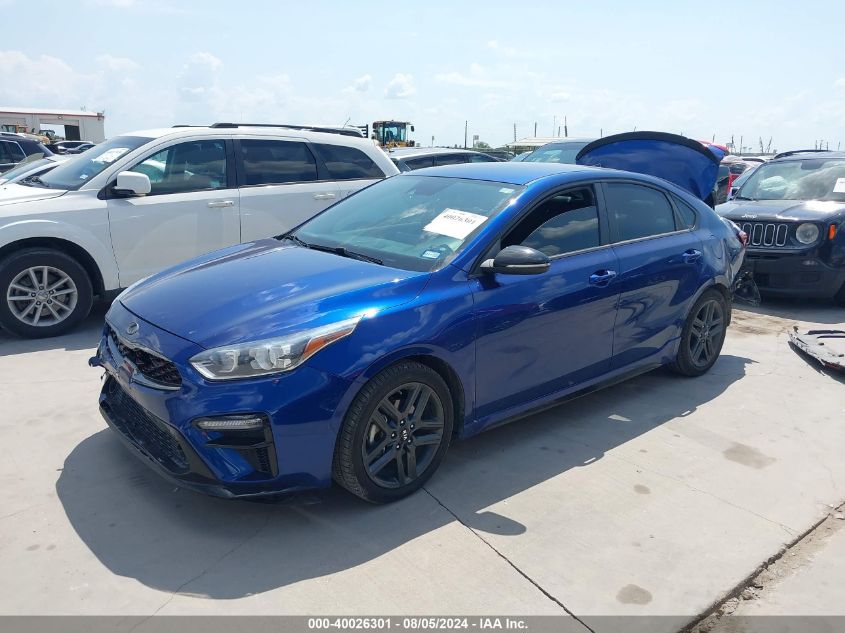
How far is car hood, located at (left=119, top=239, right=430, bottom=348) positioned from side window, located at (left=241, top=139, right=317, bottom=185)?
311cm

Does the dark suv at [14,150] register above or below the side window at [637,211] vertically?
above

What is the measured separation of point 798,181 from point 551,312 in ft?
21.1

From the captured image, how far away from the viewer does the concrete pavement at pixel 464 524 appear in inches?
109

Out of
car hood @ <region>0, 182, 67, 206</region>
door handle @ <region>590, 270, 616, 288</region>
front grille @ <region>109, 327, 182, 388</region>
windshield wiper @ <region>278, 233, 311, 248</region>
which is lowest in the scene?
front grille @ <region>109, 327, 182, 388</region>

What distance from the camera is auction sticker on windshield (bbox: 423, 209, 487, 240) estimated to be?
12.6 feet

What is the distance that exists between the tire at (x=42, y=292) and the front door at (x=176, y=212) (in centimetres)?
39

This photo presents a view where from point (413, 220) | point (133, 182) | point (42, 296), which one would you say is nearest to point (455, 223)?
point (413, 220)

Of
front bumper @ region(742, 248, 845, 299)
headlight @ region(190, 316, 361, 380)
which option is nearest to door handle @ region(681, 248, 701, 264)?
front bumper @ region(742, 248, 845, 299)

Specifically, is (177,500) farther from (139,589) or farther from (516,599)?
(516,599)

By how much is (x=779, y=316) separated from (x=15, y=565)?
7461mm

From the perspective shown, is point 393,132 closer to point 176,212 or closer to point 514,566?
point 176,212

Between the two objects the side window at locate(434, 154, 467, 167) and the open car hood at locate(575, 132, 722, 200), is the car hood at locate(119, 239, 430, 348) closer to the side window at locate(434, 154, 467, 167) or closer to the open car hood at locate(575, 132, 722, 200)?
the open car hood at locate(575, 132, 722, 200)

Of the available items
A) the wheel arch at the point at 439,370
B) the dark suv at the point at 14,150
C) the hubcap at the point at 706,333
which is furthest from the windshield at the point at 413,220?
the dark suv at the point at 14,150

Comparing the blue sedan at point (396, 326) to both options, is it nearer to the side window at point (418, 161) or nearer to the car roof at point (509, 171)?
the car roof at point (509, 171)
